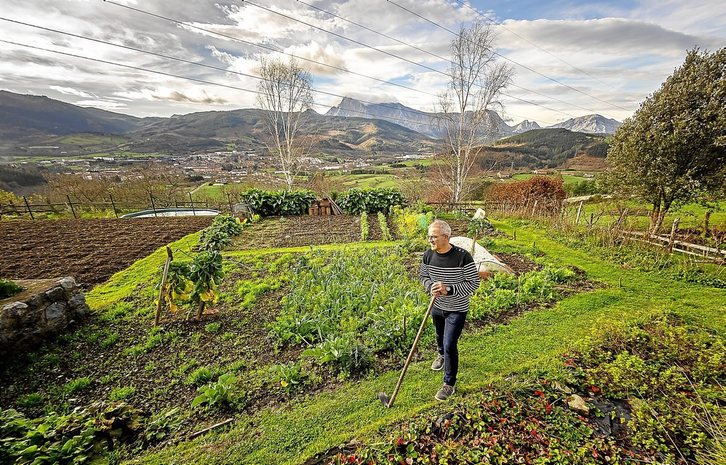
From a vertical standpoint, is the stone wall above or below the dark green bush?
below

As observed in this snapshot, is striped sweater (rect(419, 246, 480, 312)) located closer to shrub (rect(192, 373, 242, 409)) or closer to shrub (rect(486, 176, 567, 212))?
shrub (rect(192, 373, 242, 409))

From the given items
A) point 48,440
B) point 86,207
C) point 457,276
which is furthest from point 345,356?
point 86,207

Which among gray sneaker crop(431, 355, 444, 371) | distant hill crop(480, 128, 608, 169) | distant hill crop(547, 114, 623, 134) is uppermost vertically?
distant hill crop(547, 114, 623, 134)

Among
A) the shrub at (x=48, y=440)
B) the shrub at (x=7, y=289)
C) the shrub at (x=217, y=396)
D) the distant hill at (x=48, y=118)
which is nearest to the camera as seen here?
the shrub at (x=48, y=440)

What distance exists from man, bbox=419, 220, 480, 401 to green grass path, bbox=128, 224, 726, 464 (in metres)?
0.48

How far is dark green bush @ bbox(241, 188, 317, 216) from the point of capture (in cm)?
1496

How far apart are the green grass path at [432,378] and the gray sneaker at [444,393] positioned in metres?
0.10

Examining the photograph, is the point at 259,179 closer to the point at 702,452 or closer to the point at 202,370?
the point at 202,370

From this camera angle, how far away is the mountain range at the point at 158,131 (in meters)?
69.9

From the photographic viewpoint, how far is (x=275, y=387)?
3.50 metres

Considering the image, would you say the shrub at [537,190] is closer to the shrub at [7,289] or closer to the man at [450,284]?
the man at [450,284]

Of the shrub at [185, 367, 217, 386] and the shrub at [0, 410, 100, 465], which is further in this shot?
the shrub at [185, 367, 217, 386]

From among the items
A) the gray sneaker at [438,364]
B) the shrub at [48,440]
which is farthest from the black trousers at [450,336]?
the shrub at [48,440]

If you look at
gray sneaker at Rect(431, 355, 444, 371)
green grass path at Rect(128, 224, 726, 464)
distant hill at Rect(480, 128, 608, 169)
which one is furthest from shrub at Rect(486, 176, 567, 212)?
distant hill at Rect(480, 128, 608, 169)
